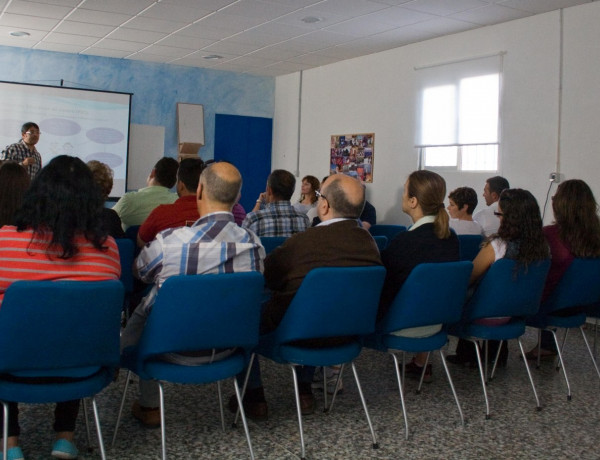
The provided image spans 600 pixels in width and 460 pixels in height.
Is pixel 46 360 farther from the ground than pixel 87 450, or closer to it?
farther from the ground

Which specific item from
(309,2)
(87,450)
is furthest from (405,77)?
(87,450)

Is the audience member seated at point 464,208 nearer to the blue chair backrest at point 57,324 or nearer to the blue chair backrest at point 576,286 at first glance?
the blue chair backrest at point 576,286

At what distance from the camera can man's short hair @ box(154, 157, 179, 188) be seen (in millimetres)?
4371

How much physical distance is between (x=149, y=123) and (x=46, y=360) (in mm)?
7576

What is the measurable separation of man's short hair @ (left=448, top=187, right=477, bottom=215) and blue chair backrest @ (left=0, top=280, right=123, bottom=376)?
327cm

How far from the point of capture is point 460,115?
698cm

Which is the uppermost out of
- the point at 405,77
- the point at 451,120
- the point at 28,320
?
the point at 405,77

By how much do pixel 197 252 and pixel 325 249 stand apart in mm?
595

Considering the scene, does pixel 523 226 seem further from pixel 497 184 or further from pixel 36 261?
pixel 36 261

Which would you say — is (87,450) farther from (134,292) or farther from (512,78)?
(512,78)

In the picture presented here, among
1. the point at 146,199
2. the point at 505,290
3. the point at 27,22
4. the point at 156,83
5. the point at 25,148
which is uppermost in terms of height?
the point at 27,22

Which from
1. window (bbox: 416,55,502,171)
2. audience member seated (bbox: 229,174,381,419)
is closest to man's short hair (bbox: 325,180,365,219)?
audience member seated (bbox: 229,174,381,419)

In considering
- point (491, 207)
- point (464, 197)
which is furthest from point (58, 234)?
point (491, 207)

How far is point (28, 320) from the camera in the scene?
1935 mm
